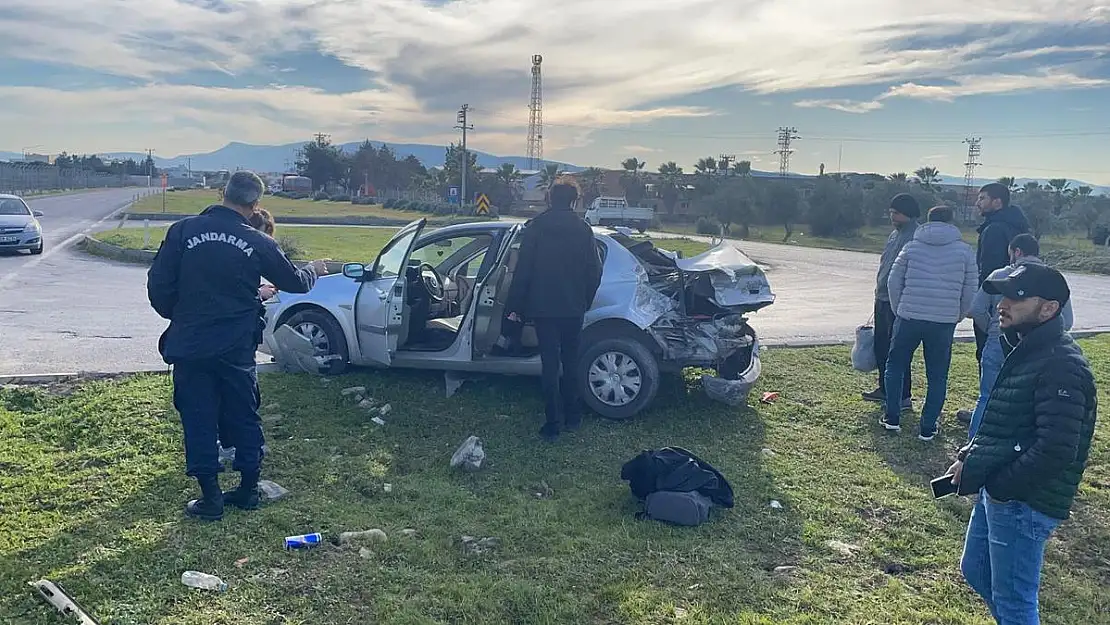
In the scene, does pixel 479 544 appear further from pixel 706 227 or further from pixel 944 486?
pixel 706 227

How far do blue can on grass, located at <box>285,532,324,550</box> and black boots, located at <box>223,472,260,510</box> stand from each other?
1.72 feet

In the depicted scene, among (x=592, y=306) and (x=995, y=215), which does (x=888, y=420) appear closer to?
(x=995, y=215)

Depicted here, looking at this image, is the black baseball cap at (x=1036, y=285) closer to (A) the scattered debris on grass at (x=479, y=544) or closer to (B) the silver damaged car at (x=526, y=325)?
(A) the scattered debris on grass at (x=479, y=544)

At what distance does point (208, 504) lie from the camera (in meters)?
4.48

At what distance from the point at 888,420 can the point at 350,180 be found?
87.3m

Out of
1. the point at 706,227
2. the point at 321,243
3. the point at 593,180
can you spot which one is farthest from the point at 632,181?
the point at 321,243

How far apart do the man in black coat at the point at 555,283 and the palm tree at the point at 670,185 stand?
5715cm

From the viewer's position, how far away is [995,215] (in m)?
6.39

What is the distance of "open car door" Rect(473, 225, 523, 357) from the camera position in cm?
662

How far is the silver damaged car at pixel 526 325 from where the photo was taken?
6609 millimetres

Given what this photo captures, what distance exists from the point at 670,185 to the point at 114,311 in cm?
5604

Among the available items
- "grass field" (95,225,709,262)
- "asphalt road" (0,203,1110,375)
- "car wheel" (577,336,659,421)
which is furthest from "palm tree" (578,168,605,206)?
"car wheel" (577,336,659,421)

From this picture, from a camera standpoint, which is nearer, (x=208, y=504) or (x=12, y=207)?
(x=208, y=504)

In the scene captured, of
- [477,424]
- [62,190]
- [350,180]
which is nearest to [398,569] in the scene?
[477,424]
